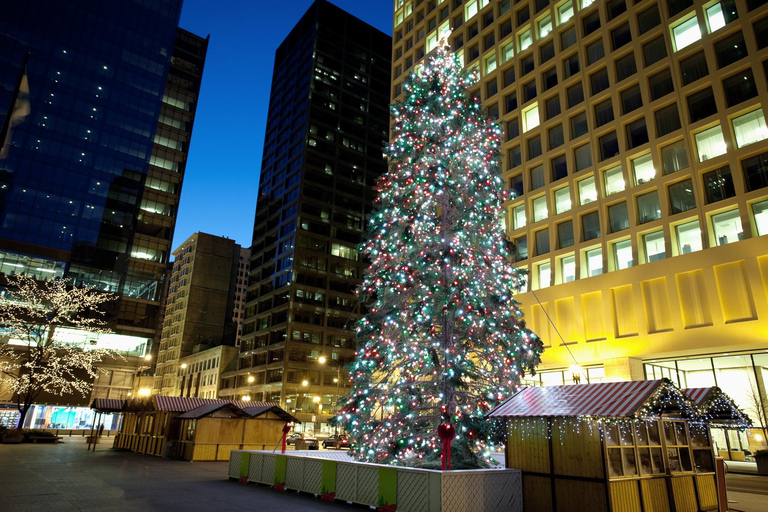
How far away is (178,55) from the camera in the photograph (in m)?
85.3

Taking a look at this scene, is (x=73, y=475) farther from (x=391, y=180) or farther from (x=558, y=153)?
(x=558, y=153)

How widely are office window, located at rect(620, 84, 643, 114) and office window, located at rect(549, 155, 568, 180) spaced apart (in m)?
5.12

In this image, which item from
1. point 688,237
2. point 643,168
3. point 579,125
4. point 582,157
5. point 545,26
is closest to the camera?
point 688,237

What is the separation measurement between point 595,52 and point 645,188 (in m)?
12.3

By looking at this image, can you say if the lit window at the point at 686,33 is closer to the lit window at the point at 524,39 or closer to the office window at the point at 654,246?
the lit window at the point at 524,39

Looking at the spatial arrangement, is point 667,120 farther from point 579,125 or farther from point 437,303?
point 437,303

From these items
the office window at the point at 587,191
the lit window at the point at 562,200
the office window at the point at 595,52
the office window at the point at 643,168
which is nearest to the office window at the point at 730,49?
the office window at the point at 643,168

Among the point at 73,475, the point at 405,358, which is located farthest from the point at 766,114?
the point at 73,475

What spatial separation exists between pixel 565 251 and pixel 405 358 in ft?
70.4

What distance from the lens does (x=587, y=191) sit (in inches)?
1324

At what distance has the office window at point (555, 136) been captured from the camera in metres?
36.2

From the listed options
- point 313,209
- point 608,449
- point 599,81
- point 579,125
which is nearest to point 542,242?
point 579,125

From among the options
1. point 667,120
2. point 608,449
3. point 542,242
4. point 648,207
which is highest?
point 667,120

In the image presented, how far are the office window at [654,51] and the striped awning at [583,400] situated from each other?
27934 millimetres
